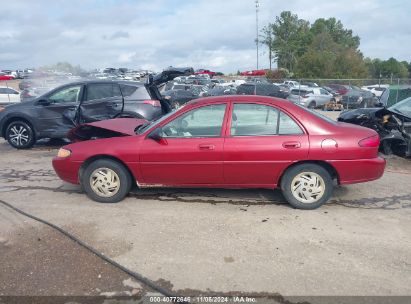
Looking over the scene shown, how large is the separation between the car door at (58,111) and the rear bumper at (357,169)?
6.41 m

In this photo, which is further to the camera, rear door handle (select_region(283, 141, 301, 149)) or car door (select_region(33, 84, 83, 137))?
car door (select_region(33, 84, 83, 137))

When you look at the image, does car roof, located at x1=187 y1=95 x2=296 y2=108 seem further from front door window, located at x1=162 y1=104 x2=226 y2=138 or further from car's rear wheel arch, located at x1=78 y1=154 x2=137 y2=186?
car's rear wheel arch, located at x1=78 y1=154 x2=137 y2=186

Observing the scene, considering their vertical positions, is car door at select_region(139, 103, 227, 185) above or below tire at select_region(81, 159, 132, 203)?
above

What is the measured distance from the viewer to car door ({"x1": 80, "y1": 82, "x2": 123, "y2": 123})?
903 centimetres

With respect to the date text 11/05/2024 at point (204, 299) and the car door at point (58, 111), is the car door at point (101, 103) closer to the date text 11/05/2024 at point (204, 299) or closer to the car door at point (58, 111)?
the car door at point (58, 111)

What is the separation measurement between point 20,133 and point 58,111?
1.13 m

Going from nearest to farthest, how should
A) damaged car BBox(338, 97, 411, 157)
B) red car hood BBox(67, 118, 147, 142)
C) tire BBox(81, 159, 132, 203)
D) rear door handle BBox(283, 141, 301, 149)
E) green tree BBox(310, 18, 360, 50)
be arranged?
rear door handle BBox(283, 141, 301, 149) → tire BBox(81, 159, 132, 203) → red car hood BBox(67, 118, 147, 142) → damaged car BBox(338, 97, 411, 157) → green tree BBox(310, 18, 360, 50)

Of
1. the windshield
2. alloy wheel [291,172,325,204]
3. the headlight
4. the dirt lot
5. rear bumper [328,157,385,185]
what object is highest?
the windshield

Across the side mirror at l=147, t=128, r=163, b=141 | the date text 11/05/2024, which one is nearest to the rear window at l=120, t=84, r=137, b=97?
the side mirror at l=147, t=128, r=163, b=141

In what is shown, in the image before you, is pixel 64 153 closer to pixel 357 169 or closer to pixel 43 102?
pixel 357 169

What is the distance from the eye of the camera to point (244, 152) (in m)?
4.76

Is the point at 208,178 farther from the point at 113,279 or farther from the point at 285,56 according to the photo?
the point at 285,56

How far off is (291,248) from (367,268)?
0.72 m

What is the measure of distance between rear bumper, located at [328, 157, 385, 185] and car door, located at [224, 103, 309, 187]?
48cm
